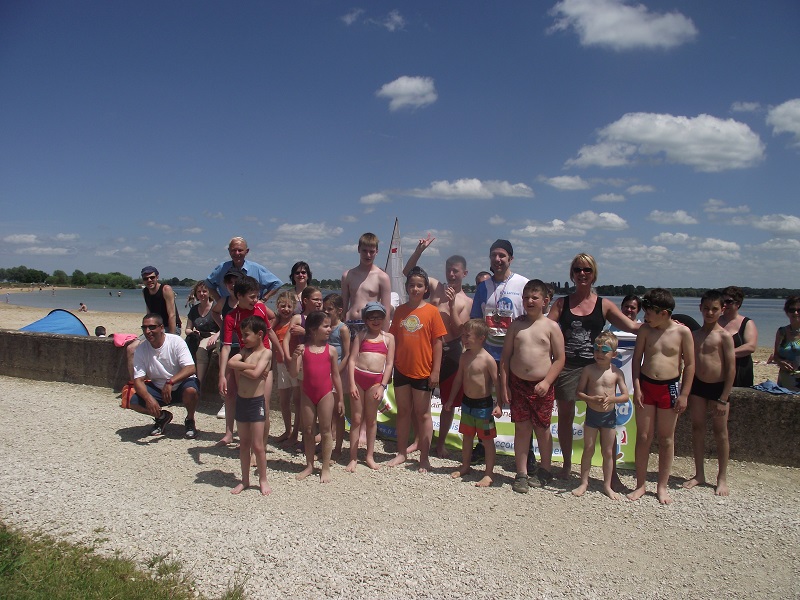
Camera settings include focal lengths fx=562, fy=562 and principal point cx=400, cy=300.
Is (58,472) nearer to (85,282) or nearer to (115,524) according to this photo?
(115,524)

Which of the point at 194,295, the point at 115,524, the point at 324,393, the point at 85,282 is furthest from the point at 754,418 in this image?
the point at 85,282

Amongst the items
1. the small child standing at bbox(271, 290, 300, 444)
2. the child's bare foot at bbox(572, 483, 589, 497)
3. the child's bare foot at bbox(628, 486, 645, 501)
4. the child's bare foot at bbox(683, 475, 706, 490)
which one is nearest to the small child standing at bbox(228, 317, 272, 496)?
the small child standing at bbox(271, 290, 300, 444)

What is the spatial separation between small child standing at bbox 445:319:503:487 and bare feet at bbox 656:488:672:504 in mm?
1388

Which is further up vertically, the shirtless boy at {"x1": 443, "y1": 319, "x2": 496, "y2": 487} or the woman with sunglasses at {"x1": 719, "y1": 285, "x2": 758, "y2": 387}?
the woman with sunglasses at {"x1": 719, "y1": 285, "x2": 758, "y2": 387}

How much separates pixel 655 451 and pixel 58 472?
18.9ft

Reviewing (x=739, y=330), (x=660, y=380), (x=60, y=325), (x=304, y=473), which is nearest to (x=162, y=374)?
(x=304, y=473)

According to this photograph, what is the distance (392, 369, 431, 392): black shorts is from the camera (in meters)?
5.36

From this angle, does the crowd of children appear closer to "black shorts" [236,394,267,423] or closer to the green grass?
"black shorts" [236,394,267,423]

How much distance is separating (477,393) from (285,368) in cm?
208

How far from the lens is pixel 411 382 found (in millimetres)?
5398

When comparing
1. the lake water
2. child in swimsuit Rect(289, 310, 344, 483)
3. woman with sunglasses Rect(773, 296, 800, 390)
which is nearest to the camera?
child in swimsuit Rect(289, 310, 344, 483)

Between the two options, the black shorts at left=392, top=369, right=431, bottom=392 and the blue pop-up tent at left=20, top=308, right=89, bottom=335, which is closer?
the black shorts at left=392, top=369, right=431, bottom=392

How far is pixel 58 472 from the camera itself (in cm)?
489

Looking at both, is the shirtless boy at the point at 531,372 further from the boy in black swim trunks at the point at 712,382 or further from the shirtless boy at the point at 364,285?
the shirtless boy at the point at 364,285
